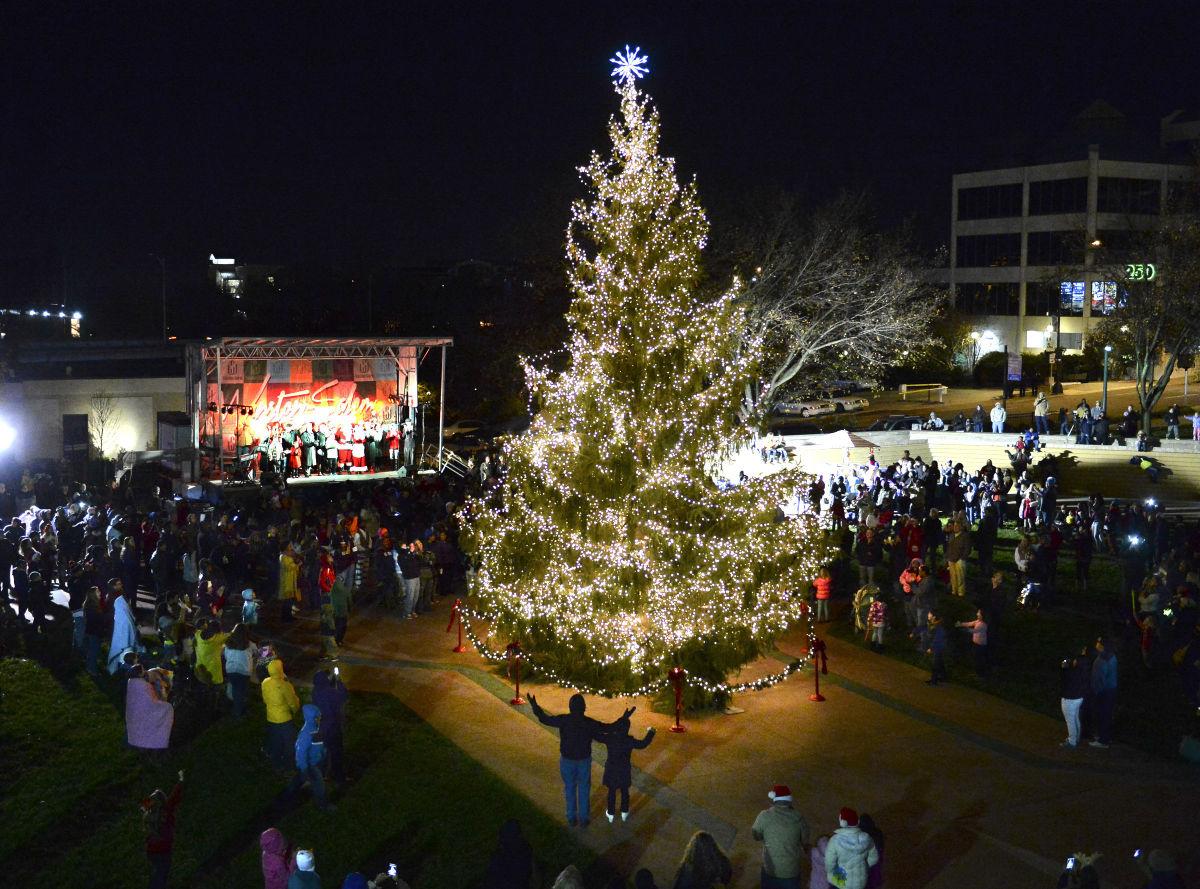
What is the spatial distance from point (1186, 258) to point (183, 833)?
36402 millimetres

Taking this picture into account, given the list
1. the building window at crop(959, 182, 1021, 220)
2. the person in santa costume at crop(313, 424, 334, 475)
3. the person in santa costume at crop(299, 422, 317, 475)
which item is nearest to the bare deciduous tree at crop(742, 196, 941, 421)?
the person in santa costume at crop(313, 424, 334, 475)

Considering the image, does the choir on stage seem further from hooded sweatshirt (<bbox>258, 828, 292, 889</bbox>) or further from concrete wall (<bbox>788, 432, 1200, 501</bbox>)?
hooded sweatshirt (<bbox>258, 828, 292, 889</bbox>)

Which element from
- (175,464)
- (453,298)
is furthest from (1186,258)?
(453,298)

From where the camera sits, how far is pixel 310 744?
1101cm

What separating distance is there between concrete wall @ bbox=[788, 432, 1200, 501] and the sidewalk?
18540mm

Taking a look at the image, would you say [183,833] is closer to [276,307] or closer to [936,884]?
[936,884]

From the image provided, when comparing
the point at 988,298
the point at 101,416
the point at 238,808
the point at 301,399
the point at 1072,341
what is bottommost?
the point at 238,808

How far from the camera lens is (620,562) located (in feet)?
44.9

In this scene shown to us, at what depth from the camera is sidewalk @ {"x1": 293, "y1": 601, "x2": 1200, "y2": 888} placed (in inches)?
408

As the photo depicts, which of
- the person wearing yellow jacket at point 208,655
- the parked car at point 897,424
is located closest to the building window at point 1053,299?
the parked car at point 897,424

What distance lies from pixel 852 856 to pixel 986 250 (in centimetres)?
6697

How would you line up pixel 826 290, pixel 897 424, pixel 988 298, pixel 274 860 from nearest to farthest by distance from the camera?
pixel 274 860 → pixel 826 290 → pixel 897 424 → pixel 988 298

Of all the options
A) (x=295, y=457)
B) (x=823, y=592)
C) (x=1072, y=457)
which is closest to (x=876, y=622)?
(x=823, y=592)

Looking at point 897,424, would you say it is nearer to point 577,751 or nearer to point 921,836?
point 921,836
